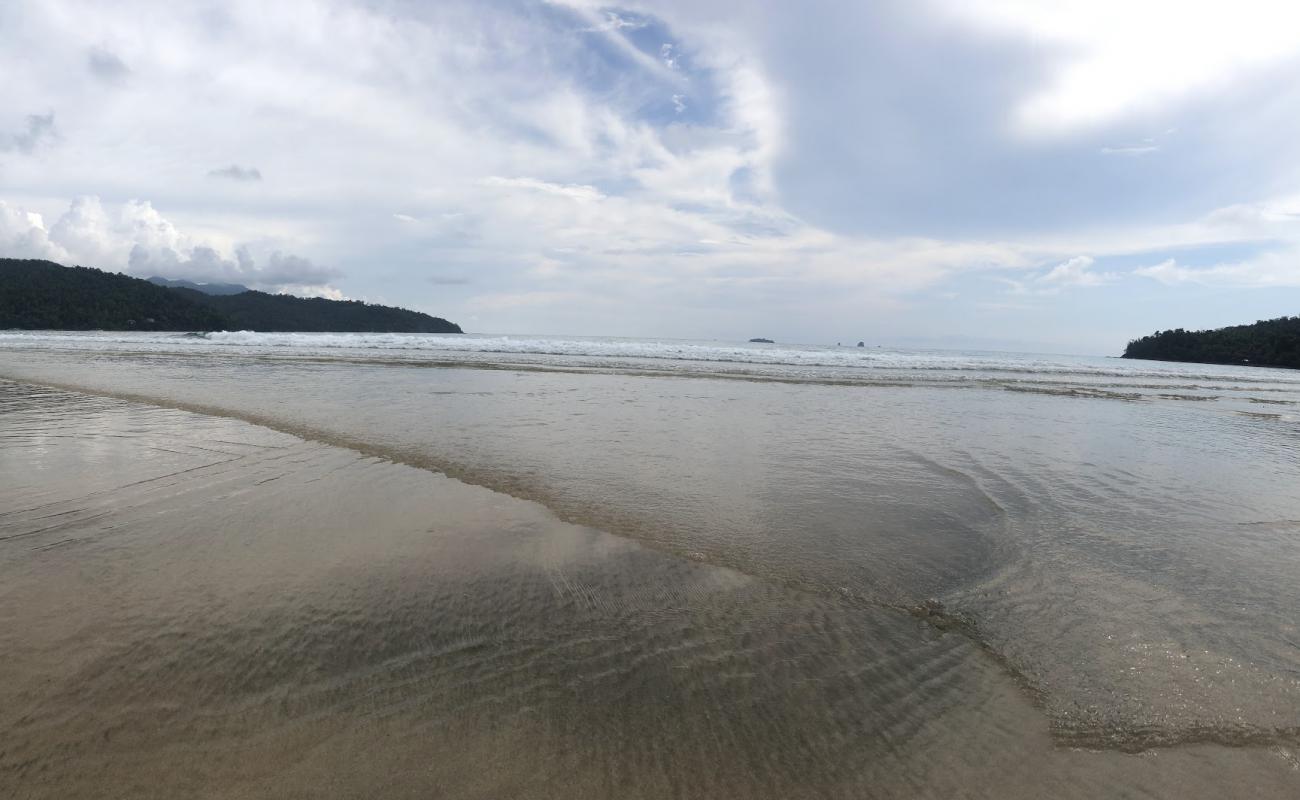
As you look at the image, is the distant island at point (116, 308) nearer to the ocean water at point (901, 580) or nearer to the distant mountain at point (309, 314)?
the distant mountain at point (309, 314)

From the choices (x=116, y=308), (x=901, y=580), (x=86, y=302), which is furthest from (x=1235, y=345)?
(x=86, y=302)

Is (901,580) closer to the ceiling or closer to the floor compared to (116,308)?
closer to the floor

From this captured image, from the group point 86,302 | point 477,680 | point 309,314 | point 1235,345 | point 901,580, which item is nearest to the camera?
point 477,680

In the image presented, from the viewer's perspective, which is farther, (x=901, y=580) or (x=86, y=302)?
(x=86, y=302)

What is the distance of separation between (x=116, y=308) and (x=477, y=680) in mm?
118001

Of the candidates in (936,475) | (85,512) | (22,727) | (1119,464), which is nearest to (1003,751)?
(22,727)

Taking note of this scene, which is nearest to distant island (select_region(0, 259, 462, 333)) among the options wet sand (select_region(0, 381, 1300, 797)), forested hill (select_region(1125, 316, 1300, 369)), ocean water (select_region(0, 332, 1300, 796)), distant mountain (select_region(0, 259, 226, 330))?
distant mountain (select_region(0, 259, 226, 330))

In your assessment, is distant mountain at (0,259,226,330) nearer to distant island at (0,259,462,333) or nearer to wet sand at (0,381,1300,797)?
distant island at (0,259,462,333)

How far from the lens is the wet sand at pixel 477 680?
7.18ft

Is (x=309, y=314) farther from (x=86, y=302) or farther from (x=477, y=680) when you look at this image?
(x=477, y=680)

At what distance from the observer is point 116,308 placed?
3425 inches

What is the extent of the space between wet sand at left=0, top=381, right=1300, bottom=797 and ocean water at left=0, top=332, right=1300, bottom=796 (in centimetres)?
3

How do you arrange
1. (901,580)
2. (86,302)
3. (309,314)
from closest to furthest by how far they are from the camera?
(901,580)
(86,302)
(309,314)

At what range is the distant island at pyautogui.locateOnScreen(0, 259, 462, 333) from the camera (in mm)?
81062
